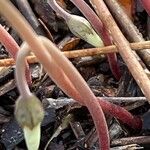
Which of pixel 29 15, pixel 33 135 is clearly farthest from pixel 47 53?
pixel 29 15

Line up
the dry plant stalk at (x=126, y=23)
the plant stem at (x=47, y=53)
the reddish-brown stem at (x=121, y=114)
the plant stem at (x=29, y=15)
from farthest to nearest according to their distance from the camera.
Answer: the plant stem at (x=29, y=15) < the dry plant stalk at (x=126, y=23) < the reddish-brown stem at (x=121, y=114) < the plant stem at (x=47, y=53)

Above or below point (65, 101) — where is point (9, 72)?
above

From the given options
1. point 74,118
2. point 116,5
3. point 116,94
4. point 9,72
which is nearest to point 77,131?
point 74,118

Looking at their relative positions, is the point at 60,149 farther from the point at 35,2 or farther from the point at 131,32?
the point at 35,2

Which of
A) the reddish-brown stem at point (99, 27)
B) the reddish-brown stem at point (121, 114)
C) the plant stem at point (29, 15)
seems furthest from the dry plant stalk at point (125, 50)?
the plant stem at point (29, 15)

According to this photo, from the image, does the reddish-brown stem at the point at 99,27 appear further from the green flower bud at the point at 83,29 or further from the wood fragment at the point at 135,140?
the wood fragment at the point at 135,140

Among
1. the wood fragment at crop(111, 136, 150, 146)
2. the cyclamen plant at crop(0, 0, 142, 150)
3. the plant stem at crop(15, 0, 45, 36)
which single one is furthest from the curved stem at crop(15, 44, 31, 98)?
the plant stem at crop(15, 0, 45, 36)
